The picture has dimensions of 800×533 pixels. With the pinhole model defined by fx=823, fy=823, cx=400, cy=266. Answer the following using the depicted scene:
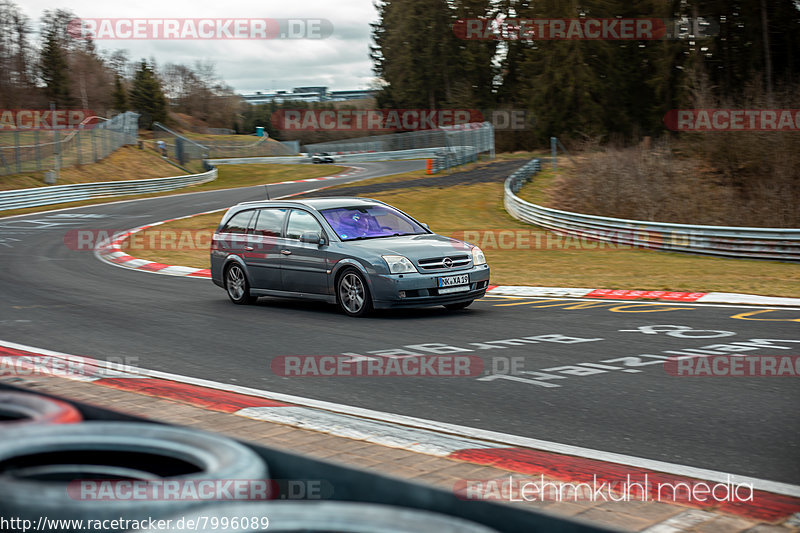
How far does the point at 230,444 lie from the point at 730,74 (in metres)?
53.2

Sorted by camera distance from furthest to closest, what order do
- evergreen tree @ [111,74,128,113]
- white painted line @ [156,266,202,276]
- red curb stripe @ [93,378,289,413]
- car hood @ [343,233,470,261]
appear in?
evergreen tree @ [111,74,128,113], white painted line @ [156,266,202,276], car hood @ [343,233,470,261], red curb stripe @ [93,378,289,413]

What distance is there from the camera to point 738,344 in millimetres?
8578

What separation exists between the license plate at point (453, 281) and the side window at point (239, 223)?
365 cm

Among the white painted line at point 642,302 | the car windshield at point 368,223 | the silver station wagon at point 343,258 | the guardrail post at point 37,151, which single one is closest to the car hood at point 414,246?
the silver station wagon at point 343,258

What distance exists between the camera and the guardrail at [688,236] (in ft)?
62.5

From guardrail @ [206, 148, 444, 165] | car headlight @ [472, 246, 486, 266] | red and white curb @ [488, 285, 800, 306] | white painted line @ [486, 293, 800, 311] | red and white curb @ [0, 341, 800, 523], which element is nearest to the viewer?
red and white curb @ [0, 341, 800, 523]

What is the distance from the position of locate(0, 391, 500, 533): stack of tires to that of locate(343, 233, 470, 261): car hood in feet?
23.9

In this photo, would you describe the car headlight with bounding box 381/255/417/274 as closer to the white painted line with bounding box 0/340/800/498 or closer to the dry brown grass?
the white painted line with bounding box 0/340/800/498

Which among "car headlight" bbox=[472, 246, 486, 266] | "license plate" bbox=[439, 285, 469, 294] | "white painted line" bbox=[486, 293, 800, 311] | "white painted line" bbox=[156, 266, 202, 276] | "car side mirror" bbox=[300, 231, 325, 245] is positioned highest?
"car side mirror" bbox=[300, 231, 325, 245]

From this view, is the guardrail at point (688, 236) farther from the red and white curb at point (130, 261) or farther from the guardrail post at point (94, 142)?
the guardrail post at point (94, 142)

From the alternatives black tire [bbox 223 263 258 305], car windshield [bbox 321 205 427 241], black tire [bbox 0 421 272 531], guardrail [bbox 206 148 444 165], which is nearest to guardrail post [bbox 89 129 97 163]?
guardrail [bbox 206 148 444 165]

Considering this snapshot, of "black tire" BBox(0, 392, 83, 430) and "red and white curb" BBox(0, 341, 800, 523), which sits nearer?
"black tire" BBox(0, 392, 83, 430)

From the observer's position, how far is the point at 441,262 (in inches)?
428

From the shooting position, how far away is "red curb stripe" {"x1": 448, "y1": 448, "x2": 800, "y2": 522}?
3.79 metres
